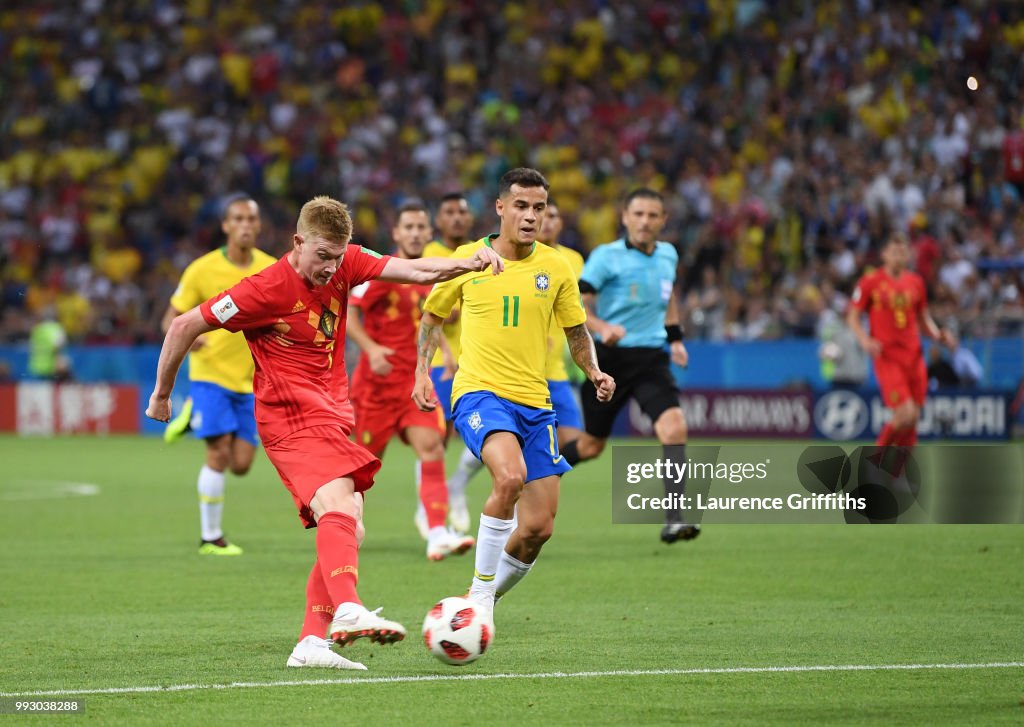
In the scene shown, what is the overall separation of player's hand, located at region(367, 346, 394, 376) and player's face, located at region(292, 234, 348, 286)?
4326 mm

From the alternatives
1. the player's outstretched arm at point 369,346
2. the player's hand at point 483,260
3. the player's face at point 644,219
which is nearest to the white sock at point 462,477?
the player's outstretched arm at point 369,346

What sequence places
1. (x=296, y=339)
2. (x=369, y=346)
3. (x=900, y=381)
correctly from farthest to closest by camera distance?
(x=900, y=381), (x=369, y=346), (x=296, y=339)

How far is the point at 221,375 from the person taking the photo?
12.3 meters

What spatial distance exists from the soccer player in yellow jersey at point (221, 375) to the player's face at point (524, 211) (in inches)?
162

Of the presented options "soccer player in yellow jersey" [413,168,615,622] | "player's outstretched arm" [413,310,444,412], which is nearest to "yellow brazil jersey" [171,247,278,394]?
"player's outstretched arm" [413,310,444,412]

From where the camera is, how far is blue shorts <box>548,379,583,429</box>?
12.1 m

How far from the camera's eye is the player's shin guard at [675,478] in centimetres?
1236

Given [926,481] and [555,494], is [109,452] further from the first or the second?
[555,494]

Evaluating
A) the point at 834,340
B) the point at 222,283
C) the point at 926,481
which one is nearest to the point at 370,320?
the point at 222,283

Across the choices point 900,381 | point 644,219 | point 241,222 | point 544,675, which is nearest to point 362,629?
point 544,675

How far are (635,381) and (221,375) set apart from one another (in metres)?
3.23

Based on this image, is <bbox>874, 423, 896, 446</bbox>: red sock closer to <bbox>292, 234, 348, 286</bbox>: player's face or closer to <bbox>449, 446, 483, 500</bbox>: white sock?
<bbox>449, 446, 483, 500</bbox>: white sock

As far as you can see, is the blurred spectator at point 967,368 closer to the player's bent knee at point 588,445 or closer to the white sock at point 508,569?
the player's bent knee at point 588,445

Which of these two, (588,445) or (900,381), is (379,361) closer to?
(588,445)
